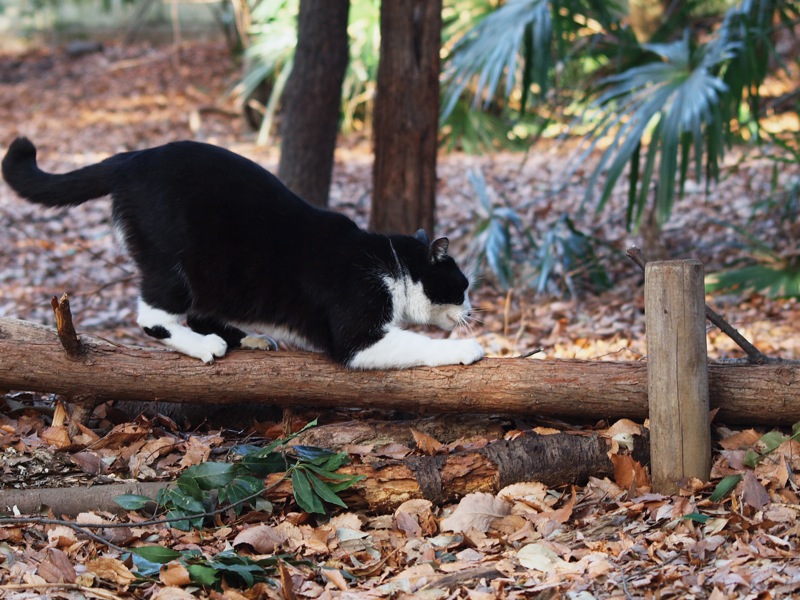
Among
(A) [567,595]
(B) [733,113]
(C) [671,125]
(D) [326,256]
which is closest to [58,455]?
(D) [326,256]

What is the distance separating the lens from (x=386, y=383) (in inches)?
144

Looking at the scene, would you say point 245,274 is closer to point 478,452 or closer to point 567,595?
point 478,452

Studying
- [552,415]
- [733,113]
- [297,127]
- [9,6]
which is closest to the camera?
[552,415]

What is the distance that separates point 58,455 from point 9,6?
16447 mm

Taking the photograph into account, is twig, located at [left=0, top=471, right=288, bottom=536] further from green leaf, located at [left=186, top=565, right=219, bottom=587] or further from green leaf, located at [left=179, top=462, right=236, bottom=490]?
green leaf, located at [left=186, top=565, right=219, bottom=587]

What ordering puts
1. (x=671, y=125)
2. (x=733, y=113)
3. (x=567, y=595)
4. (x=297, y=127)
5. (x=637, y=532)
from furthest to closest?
(x=297, y=127) → (x=733, y=113) → (x=671, y=125) → (x=637, y=532) → (x=567, y=595)

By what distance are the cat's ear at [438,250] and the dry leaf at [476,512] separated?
1.18 meters

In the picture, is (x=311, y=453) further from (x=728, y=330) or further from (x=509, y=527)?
(x=728, y=330)

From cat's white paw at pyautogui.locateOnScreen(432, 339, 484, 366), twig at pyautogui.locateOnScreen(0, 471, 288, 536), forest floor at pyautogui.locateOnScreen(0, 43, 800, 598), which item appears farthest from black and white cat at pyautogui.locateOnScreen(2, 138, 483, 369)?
twig at pyautogui.locateOnScreen(0, 471, 288, 536)

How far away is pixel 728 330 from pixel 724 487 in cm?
66

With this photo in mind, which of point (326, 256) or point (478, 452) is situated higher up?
point (326, 256)

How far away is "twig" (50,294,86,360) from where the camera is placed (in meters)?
3.38

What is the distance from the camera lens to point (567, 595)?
8.77 ft

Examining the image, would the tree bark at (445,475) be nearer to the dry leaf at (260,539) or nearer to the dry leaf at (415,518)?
the dry leaf at (415,518)
